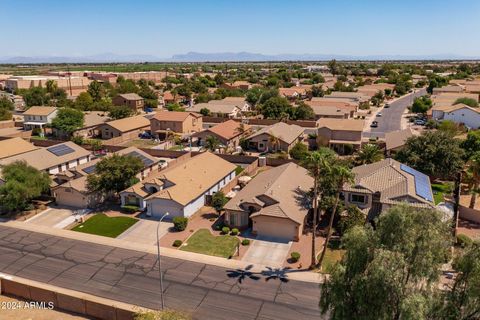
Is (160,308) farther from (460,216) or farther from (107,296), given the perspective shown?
(460,216)

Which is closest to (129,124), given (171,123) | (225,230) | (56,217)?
(171,123)

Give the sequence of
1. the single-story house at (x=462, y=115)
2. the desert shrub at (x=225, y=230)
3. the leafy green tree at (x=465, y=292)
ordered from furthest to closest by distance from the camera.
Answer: the single-story house at (x=462, y=115) < the desert shrub at (x=225, y=230) < the leafy green tree at (x=465, y=292)

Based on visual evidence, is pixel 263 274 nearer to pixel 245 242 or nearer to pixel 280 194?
pixel 245 242

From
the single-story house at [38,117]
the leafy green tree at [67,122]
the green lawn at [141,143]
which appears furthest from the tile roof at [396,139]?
the single-story house at [38,117]

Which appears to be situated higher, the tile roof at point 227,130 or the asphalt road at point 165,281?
the tile roof at point 227,130

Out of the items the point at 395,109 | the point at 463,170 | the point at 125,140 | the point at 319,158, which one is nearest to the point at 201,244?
the point at 319,158

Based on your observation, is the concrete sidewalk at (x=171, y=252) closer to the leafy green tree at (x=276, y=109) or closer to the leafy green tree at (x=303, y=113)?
the leafy green tree at (x=276, y=109)

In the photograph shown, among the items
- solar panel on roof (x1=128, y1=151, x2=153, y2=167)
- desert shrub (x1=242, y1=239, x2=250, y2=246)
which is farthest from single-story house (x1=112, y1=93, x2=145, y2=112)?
desert shrub (x1=242, y1=239, x2=250, y2=246)
